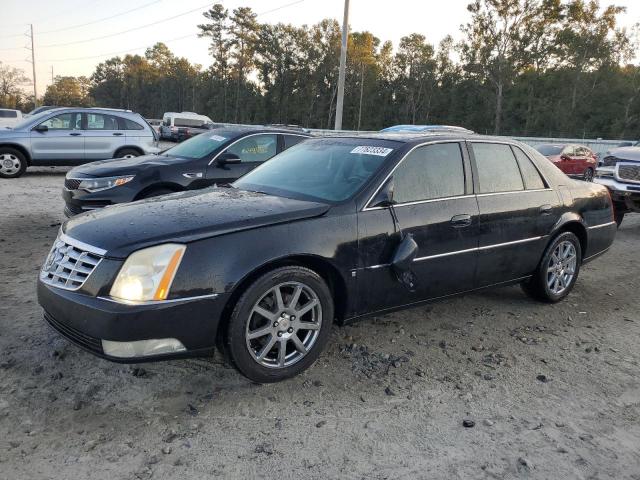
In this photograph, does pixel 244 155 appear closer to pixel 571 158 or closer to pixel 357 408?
pixel 357 408

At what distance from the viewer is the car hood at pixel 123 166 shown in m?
6.84

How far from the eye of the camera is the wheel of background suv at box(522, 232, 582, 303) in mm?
4988

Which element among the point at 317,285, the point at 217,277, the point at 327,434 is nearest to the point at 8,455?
the point at 217,277

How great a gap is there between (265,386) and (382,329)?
1363mm

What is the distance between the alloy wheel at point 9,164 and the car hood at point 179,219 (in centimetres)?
1042

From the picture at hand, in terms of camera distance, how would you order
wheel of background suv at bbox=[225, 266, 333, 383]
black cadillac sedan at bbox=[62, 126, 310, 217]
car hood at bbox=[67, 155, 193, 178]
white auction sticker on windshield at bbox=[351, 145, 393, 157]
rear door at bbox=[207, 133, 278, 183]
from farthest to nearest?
rear door at bbox=[207, 133, 278, 183] → car hood at bbox=[67, 155, 193, 178] → black cadillac sedan at bbox=[62, 126, 310, 217] → white auction sticker on windshield at bbox=[351, 145, 393, 157] → wheel of background suv at bbox=[225, 266, 333, 383]

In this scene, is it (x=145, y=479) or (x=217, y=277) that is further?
(x=217, y=277)

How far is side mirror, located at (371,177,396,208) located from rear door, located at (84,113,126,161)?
11000 mm

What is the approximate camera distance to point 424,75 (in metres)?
62.9

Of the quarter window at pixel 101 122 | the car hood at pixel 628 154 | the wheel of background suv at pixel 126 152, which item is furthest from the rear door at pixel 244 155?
the quarter window at pixel 101 122

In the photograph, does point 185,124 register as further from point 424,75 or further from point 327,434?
point 424,75

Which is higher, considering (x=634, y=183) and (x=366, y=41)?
(x=366, y=41)

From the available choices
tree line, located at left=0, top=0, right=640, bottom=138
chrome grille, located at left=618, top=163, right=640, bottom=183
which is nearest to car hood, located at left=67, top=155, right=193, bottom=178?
chrome grille, located at left=618, top=163, right=640, bottom=183

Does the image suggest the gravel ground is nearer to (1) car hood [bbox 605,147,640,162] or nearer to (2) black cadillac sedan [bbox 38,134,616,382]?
(2) black cadillac sedan [bbox 38,134,616,382]
